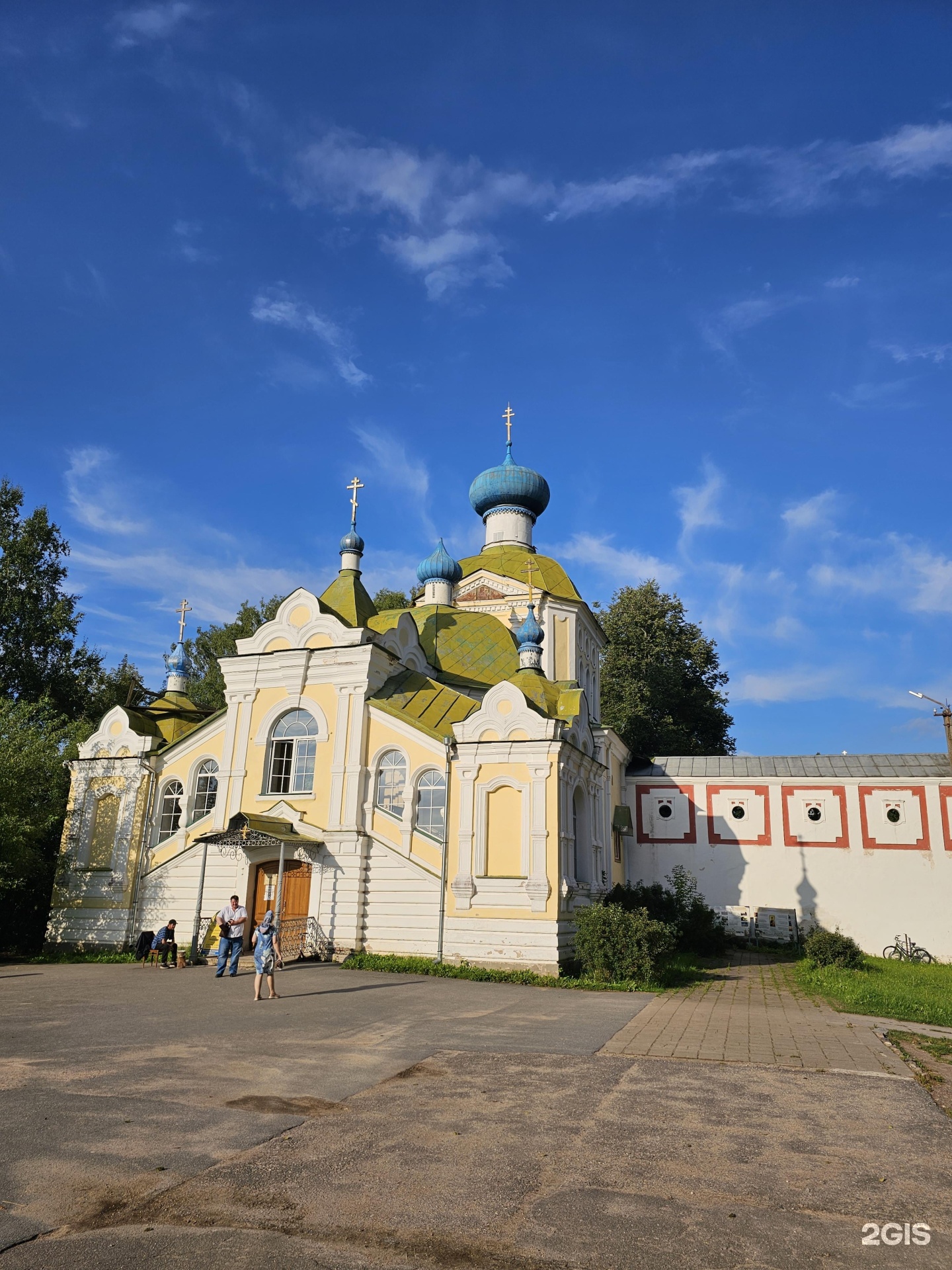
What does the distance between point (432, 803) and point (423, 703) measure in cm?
256

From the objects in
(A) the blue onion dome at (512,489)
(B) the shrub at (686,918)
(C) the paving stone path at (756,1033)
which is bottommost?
(C) the paving stone path at (756,1033)

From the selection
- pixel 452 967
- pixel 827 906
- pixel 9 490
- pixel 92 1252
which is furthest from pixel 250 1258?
pixel 9 490

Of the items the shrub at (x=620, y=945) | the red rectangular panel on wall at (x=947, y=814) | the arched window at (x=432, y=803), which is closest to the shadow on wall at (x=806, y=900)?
the red rectangular panel on wall at (x=947, y=814)

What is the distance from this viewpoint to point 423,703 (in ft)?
63.9

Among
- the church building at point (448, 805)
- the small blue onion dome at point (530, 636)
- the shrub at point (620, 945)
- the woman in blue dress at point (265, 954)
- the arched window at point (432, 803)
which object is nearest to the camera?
the woman in blue dress at point (265, 954)

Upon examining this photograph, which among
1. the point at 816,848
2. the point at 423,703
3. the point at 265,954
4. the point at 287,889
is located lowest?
the point at 265,954

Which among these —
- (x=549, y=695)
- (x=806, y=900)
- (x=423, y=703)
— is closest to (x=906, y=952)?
(x=806, y=900)

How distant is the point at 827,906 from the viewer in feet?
78.7

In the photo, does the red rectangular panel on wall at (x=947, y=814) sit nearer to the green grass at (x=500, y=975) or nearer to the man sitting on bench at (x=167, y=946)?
the green grass at (x=500, y=975)

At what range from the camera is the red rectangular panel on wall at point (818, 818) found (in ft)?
80.5

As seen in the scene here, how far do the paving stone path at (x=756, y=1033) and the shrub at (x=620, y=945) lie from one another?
2.89 ft

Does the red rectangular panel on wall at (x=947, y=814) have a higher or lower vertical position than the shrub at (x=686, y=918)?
higher

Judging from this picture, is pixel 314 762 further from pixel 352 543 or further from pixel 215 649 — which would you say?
pixel 215 649

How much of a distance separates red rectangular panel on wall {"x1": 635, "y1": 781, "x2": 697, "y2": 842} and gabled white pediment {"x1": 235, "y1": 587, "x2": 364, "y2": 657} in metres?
11.9
